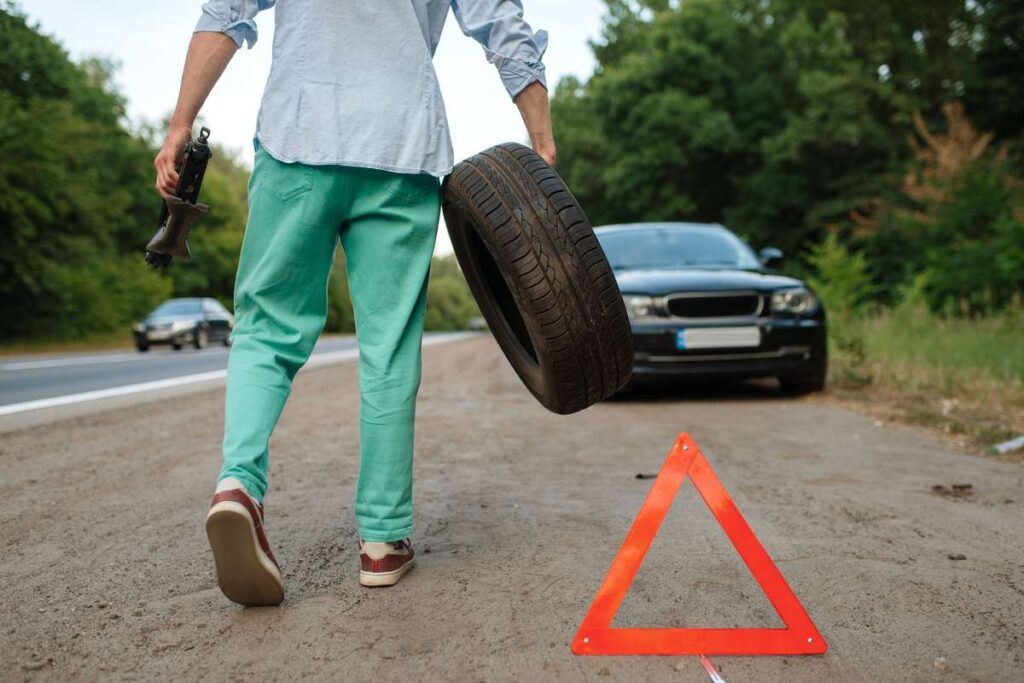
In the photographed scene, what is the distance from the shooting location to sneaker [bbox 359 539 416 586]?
8.11 ft

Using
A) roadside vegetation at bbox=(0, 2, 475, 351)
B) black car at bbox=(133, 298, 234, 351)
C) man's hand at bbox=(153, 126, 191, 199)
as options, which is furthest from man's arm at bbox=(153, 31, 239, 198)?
black car at bbox=(133, 298, 234, 351)

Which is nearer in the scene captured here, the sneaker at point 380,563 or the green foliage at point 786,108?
the sneaker at point 380,563

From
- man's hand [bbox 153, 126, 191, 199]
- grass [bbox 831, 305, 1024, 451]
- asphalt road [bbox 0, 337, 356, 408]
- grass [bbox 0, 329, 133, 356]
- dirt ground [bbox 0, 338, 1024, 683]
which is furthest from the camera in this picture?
grass [bbox 0, 329, 133, 356]

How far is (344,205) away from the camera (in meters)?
2.53

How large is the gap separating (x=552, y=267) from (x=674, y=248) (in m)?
5.97

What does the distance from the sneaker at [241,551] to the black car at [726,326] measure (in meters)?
4.73

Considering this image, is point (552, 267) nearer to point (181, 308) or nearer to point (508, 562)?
point (508, 562)

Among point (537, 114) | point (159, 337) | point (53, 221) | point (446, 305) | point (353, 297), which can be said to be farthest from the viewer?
point (446, 305)

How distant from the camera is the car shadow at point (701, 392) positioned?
720 cm

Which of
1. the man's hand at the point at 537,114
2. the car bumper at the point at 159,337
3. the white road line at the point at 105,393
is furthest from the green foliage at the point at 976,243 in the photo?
the car bumper at the point at 159,337

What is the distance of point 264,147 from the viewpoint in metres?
2.46

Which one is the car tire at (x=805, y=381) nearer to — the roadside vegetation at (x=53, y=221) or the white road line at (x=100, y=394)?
the white road line at (x=100, y=394)

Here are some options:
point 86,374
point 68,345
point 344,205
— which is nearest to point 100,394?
point 86,374

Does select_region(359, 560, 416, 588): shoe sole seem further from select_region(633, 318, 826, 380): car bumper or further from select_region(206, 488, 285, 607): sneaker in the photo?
select_region(633, 318, 826, 380): car bumper
